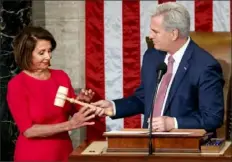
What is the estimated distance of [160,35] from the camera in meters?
3.79

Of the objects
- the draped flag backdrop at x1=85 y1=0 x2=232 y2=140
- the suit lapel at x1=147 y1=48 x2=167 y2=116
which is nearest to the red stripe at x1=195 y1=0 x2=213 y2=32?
the draped flag backdrop at x1=85 y1=0 x2=232 y2=140

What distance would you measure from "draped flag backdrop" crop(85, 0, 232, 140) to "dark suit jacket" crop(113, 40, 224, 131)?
1.63 meters

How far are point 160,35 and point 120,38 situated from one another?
1.85 metres

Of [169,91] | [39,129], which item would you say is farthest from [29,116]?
[169,91]

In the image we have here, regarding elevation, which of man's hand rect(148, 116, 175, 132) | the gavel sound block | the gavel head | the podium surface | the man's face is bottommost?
the podium surface

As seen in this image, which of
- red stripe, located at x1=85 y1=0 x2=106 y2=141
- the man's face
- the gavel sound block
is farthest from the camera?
red stripe, located at x1=85 y1=0 x2=106 y2=141

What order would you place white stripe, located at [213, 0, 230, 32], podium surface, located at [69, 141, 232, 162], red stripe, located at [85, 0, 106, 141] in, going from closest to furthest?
1. podium surface, located at [69, 141, 232, 162]
2. white stripe, located at [213, 0, 230, 32]
3. red stripe, located at [85, 0, 106, 141]

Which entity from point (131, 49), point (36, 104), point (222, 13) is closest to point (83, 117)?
point (36, 104)

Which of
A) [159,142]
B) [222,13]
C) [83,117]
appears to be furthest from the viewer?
[222,13]

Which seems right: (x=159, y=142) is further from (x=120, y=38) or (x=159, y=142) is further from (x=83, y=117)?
(x=120, y=38)

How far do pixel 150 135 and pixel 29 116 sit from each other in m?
0.83

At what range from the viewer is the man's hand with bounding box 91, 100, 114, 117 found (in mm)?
3594

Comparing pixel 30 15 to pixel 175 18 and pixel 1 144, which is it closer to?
pixel 1 144

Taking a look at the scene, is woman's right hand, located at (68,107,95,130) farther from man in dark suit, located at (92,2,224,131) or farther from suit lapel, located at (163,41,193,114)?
suit lapel, located at (163,41,193,114)
